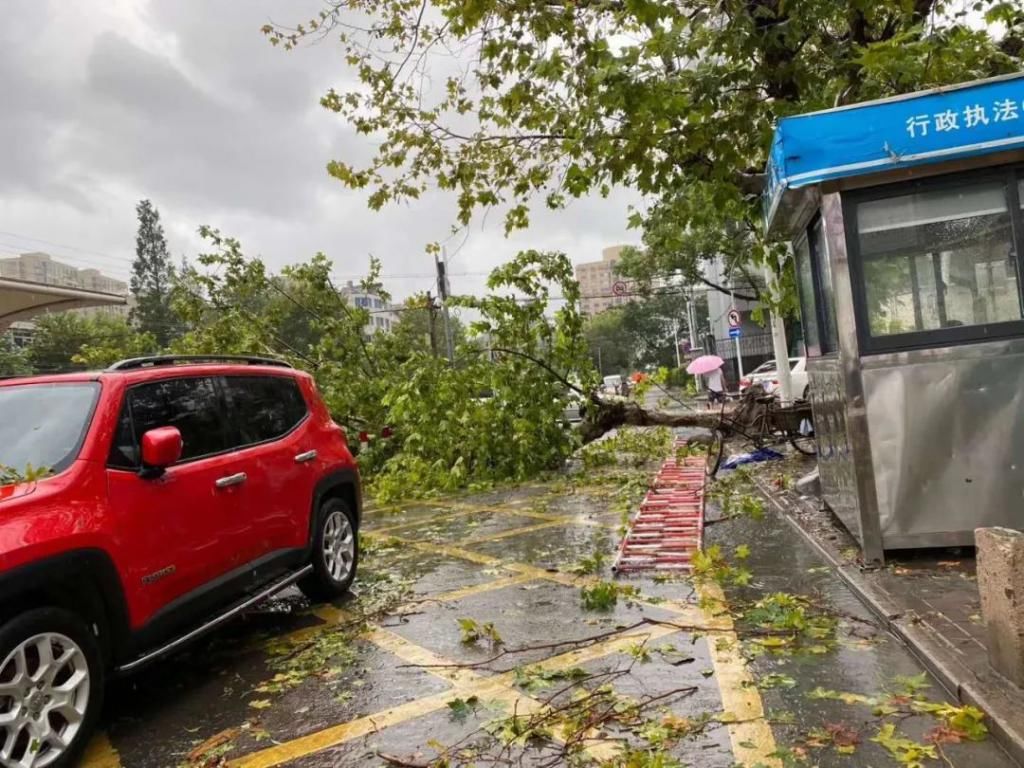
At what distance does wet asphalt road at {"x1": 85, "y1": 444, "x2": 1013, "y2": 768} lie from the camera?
11.3 feet

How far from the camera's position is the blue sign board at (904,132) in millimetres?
5102

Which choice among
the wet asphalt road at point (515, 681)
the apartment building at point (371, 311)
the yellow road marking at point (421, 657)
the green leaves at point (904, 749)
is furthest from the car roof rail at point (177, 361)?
the apartment building at point (371, 311)

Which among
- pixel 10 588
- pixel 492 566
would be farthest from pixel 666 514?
pixel 10 588

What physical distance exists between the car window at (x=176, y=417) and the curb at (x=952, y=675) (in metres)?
3.97

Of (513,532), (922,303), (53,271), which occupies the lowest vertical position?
(513,532)

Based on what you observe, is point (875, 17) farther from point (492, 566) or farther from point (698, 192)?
point (492, 566)

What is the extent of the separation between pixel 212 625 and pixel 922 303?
4.93 m

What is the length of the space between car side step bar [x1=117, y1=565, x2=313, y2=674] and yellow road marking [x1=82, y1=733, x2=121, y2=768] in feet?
1.22

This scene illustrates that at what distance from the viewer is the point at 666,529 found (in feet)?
25.1

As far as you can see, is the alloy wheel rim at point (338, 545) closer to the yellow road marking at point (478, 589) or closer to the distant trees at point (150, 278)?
the yellow road marking at point (478, 589)

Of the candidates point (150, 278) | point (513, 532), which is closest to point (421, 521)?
point (513, 532)

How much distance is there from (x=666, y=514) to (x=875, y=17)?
18.5 feet

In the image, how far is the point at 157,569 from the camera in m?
3.99

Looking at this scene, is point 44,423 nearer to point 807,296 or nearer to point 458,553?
point 458,553
